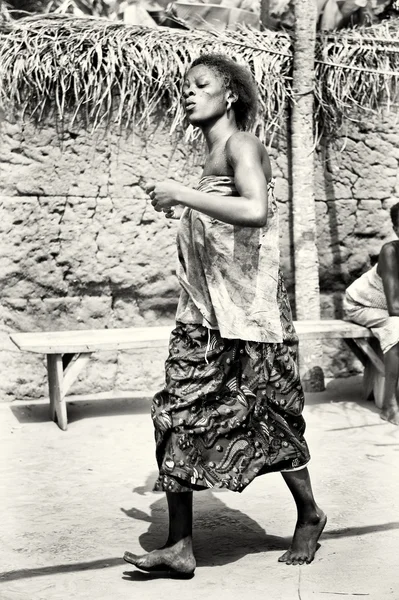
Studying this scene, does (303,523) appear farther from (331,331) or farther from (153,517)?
(331,331)

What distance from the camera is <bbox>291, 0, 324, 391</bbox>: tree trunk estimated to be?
6082mm

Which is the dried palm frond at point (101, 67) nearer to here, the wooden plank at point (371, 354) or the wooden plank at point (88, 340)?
the wooden plank at point (88, 340)

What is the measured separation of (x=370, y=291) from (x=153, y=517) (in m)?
2.56

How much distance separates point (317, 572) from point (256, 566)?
0.70 ft

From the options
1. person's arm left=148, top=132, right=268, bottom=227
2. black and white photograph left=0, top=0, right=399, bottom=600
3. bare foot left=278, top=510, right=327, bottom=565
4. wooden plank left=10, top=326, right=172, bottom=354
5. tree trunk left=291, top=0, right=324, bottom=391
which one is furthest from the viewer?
tree trunk left=291, top=0, right=324, bottom=391

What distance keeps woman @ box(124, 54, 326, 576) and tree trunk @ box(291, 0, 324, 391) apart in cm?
→ 301

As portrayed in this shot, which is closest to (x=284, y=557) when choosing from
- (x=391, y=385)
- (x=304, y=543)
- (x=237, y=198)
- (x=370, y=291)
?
(x=304, y=543)

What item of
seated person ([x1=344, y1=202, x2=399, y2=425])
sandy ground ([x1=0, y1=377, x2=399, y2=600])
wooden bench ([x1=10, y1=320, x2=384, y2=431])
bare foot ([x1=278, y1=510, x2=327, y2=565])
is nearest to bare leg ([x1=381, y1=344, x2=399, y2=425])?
seated person ([x1=344, y1=202, x2=399, y2=425])

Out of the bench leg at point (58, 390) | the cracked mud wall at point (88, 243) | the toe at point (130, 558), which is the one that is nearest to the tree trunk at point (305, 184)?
the cracked mud wall at point (88, 243)

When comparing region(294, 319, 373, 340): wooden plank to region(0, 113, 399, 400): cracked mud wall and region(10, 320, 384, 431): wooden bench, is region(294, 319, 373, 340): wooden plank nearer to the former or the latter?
region(10, 320, 384, 431): wooden bench

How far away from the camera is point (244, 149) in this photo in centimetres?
290

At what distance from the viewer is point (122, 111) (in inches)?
226

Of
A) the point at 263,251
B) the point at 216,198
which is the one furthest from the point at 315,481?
the point at 216,198

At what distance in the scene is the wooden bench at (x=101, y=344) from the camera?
514cm
